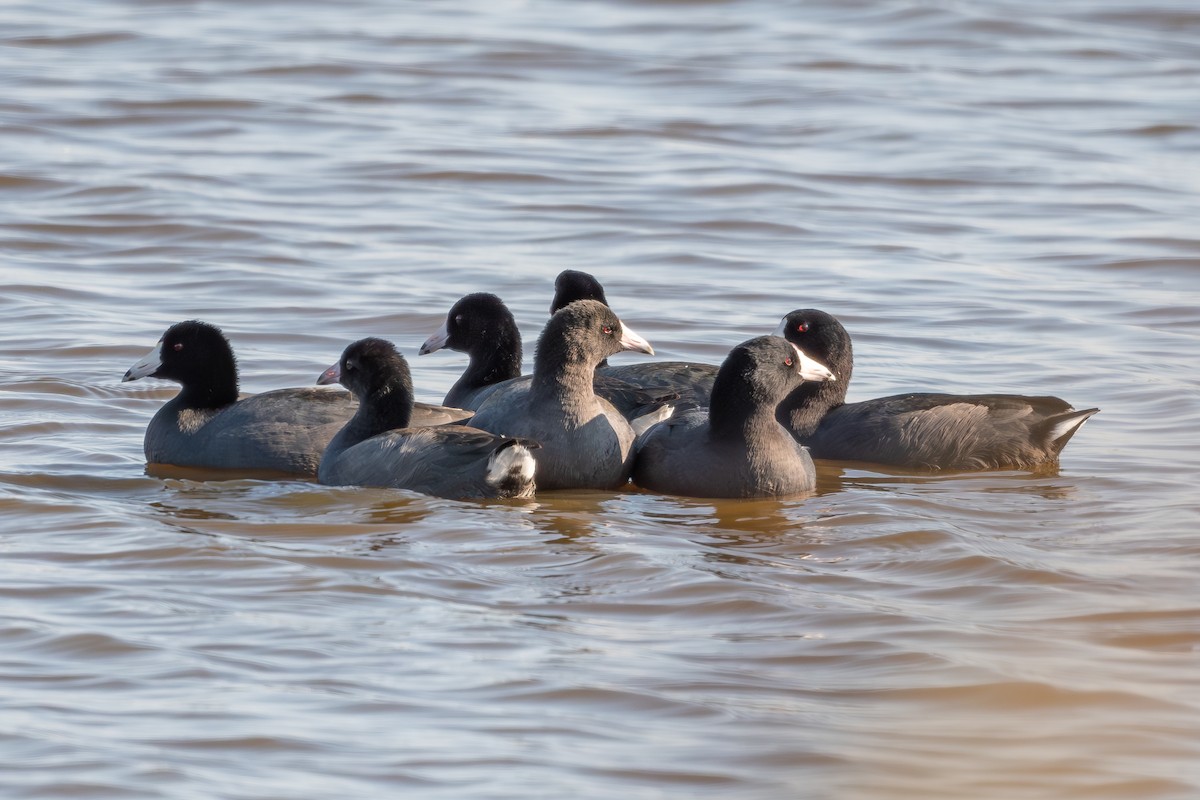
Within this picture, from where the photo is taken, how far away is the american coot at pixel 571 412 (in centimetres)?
822

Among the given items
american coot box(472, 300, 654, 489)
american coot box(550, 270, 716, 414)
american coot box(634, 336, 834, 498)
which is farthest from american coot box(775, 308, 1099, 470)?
american coot box(472, 300, 654, 489)

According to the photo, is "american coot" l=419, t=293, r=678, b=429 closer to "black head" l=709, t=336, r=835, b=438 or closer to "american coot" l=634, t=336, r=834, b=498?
"american coot" l=634, t=336, r=834, b=498

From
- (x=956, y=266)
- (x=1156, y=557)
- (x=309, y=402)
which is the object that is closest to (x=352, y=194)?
(x=956, y=266)

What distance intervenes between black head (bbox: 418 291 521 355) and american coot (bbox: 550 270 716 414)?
1.48 ft

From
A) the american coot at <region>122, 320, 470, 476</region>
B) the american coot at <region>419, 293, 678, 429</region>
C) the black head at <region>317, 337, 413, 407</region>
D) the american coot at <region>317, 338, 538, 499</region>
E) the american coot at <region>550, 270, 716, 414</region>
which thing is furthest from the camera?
the american coot at <region>419, 293, 678, 429</region>

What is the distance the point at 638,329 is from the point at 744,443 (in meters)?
3.46

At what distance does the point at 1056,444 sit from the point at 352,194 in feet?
26.0

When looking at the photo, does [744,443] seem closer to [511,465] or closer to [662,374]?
[511,465]

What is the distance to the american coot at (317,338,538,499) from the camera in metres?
7.98

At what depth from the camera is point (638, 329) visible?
38.2 ft

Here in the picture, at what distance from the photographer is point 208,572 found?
6.90 m

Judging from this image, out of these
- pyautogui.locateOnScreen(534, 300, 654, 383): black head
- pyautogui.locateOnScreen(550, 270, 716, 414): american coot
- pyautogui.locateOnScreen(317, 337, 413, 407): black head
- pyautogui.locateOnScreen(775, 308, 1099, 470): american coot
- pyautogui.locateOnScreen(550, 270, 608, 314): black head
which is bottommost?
pyautogui.locateOnScreen(775, 308, 1099, 470): american coot

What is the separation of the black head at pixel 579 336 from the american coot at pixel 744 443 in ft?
1.83

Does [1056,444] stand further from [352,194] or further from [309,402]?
[352,194]
